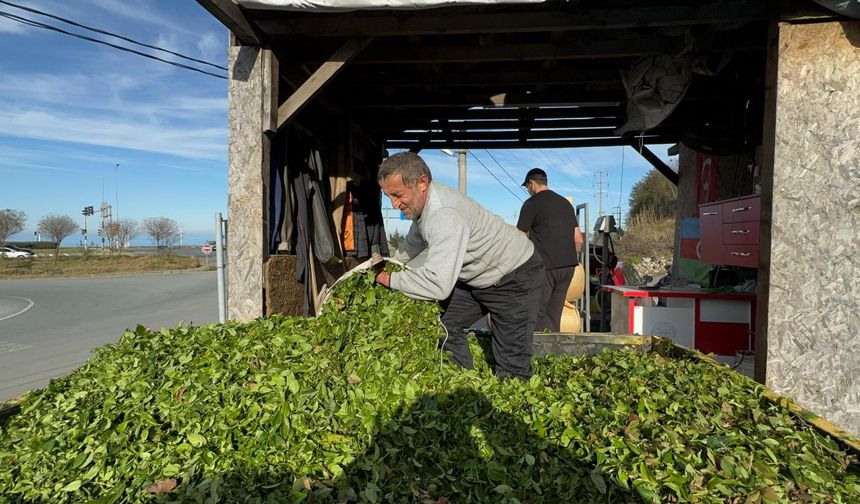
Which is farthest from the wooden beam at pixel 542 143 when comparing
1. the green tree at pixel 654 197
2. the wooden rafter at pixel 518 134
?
the green tree at pixel 654 197

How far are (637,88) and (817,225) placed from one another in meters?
1.97

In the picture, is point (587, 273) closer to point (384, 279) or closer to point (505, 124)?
point (505, 124)

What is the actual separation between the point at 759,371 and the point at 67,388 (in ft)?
14.2

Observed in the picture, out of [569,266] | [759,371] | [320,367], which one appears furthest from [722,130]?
[320,367]

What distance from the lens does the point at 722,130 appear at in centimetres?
640

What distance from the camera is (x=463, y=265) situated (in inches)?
138

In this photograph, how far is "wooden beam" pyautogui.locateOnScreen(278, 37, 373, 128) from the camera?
4.19 m

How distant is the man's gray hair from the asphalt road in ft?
18.6

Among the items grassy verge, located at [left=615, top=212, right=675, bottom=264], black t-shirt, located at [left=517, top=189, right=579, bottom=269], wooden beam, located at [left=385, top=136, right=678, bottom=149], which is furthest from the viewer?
grassy verge, located at [left=615, top=212, right=675, bottom=264]

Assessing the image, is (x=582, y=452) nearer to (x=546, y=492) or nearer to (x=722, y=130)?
Result: (x=546, y=492)

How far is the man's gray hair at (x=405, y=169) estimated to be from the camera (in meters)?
3.07

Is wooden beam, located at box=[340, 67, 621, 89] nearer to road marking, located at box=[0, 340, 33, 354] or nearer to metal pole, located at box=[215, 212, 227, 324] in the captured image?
metal pole, located at box=[215, 212, 227, 324]

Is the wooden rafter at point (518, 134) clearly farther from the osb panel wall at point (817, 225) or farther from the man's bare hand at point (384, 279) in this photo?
the man's bare hand at point (384, 279)

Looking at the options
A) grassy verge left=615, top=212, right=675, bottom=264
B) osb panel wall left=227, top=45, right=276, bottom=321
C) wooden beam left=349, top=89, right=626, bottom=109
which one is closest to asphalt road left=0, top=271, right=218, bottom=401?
osb panel wall left=227, top=45, right=276, bottom=321
